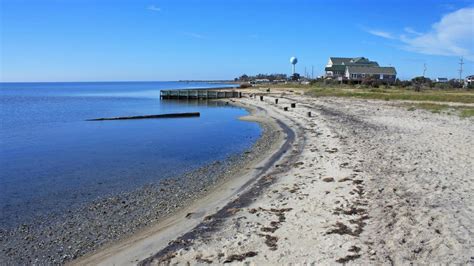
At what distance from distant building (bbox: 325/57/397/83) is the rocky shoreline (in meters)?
91.6

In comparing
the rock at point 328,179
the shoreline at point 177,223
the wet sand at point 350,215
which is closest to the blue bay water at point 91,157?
the shoreline at point 177,223

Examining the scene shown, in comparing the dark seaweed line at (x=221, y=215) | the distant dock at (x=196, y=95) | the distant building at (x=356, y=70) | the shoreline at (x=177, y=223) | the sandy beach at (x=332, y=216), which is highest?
the distant building at (x=356, y=70)

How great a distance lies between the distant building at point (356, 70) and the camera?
106m

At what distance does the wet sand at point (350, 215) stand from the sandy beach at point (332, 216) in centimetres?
2

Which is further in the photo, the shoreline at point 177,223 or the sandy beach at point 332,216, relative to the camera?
the shoreline at point 177,223

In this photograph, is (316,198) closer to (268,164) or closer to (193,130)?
(268,164)

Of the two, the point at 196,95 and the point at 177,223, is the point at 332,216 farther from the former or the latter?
the point at 196,95

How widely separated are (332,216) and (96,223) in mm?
5726

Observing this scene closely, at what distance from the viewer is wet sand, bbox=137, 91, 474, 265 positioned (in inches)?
246

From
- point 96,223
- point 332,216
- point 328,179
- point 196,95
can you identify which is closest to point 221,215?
point 332,216

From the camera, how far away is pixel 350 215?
7.93m

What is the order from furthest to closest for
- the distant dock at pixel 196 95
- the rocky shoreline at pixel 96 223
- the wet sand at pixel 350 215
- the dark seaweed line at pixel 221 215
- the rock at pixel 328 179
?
1. the distant dock at pixel 196 95
2. the rock at pixel 328 179
3. the rocky shoreline at pixel 96 223
4. the dark seaweed line at pixel 221 215
5. the wet sand at pixel 350 215

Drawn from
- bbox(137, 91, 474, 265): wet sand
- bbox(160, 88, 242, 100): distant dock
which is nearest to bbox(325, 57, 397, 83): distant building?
bbox(160, 88, 242, 100): distant dock

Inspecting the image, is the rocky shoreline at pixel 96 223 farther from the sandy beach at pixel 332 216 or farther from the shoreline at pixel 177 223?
the sandy beach at pixel 332 216
